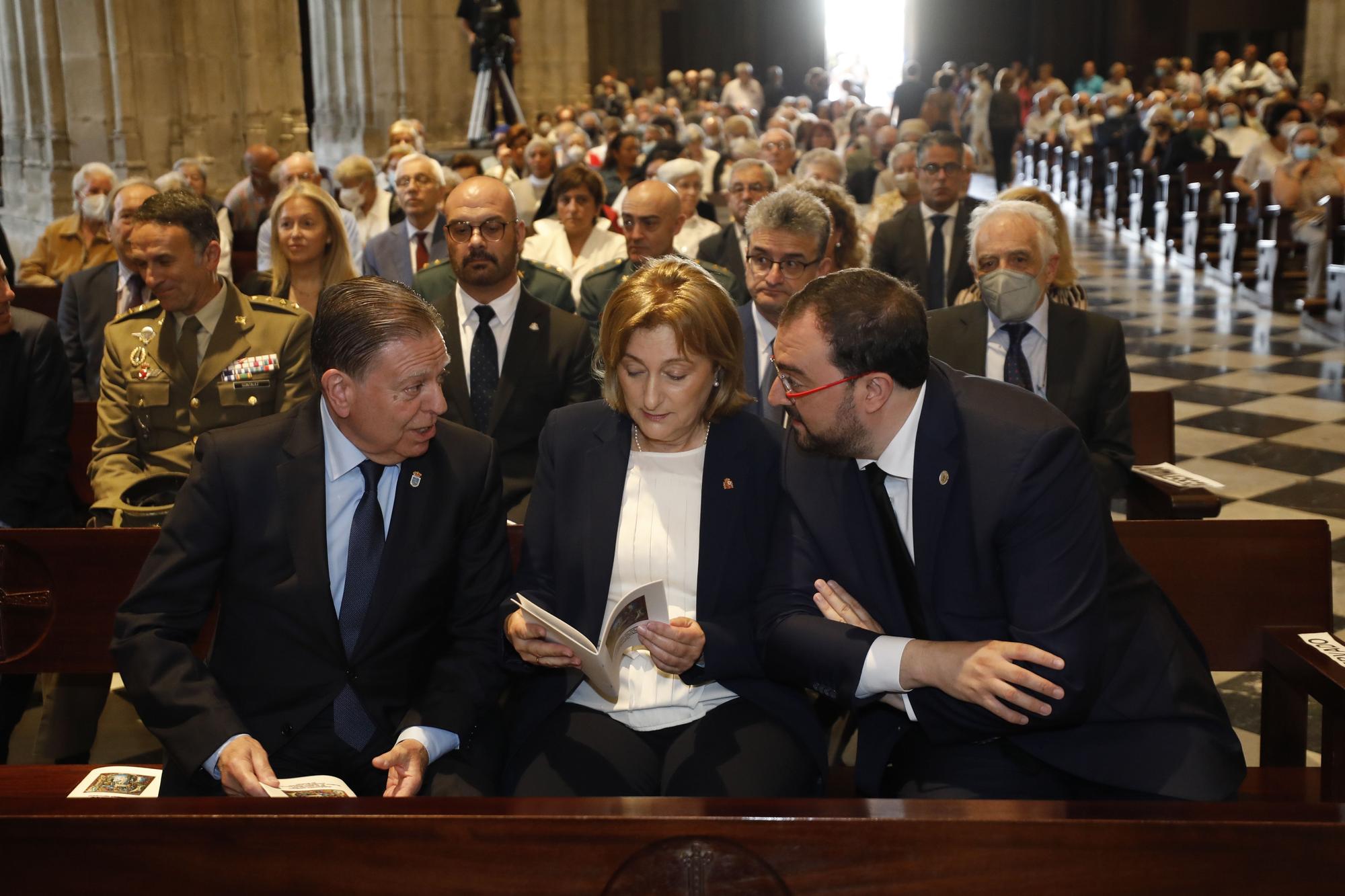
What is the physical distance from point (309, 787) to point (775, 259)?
99.8 inches

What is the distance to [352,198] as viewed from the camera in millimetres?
9062

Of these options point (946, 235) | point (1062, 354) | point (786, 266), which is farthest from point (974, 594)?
point (946, 235)

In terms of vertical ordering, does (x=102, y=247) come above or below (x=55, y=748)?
above

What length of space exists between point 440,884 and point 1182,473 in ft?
10.4

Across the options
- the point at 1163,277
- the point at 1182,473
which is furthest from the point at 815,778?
the point at 1163,277

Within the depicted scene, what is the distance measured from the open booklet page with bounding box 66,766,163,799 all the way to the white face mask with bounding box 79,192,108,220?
5571 mm

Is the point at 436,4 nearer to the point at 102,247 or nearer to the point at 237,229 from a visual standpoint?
the point at 237,229

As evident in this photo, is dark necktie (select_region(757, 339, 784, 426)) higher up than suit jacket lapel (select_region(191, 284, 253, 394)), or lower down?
lower down

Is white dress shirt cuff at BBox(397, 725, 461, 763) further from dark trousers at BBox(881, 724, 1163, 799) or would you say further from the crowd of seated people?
dark trousers at BBox(881, 724, 1163, 799)

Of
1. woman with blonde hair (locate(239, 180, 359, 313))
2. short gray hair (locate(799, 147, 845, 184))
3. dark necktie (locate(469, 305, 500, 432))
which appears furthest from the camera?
short gray hair (locate(799, 147, 845, 184))

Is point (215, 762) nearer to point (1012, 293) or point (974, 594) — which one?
point (974, 594)

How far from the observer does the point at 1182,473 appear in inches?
171

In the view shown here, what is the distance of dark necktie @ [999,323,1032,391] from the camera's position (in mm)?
4121

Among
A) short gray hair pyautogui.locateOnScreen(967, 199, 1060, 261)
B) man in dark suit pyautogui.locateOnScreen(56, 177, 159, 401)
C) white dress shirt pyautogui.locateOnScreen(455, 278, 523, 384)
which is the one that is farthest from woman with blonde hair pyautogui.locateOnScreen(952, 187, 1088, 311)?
man in dark suit pyautogui.locateOnScreen(56, 177, 159, 401)
